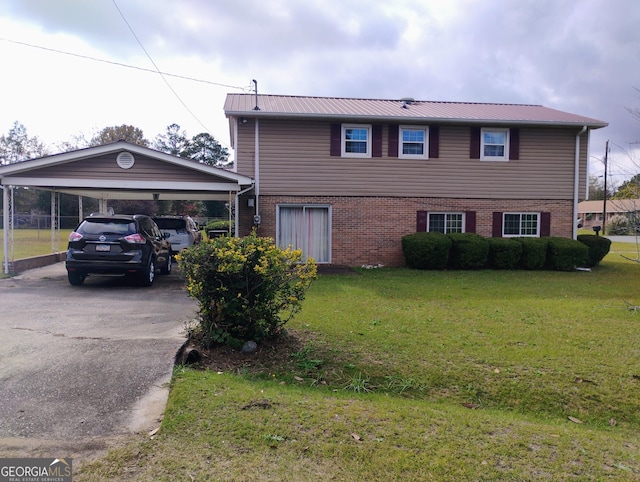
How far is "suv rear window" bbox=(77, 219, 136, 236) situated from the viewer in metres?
9.96

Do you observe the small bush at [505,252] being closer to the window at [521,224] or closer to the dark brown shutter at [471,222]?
the dark brown shutter at [471,222]

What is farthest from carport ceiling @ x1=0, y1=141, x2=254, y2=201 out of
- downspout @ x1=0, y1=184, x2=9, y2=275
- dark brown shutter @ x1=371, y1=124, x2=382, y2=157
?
dark brown shutter @ x1=371, y1=124, x2=382, y2=157

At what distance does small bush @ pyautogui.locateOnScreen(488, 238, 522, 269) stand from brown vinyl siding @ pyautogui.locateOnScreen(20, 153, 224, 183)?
9.85 meters

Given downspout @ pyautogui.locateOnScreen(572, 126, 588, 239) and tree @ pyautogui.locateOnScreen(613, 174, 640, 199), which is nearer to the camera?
tree @ pyautogui.locateOnScreen(613, 174, 640, 199)

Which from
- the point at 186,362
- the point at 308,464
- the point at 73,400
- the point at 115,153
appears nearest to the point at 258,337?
the point at 186,362

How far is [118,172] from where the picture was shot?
12141 mm

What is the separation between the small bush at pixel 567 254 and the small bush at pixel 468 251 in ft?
7.87

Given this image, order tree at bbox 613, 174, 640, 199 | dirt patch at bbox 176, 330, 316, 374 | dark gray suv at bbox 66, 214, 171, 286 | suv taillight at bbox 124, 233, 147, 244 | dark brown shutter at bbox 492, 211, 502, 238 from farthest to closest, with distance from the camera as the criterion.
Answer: dark brown shutter at bbox 492, 211, 502, 238, suv taillight at bbox 124, 233, 147, 244, dark gray suv at bbox 66, 214, 171, 286, tree at bbox 613, 174, 640, 199, dirt patch at bbox 176, 330, 316, 374

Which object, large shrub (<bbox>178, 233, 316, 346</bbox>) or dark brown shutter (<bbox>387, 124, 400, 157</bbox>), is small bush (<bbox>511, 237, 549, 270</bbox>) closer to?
dark brown shutter (<bbox>387, 124, 400, 157</bbox>)

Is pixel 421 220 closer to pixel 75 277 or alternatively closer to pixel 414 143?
pixel 414 143


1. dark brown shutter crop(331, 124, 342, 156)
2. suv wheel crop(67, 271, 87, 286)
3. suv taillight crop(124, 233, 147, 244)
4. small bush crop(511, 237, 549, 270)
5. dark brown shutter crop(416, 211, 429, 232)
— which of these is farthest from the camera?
dark brown shutter crop(416, 211, 429, 232)

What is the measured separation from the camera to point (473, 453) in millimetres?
3352

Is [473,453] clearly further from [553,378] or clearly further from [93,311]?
[93,311]

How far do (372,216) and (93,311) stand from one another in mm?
9624
